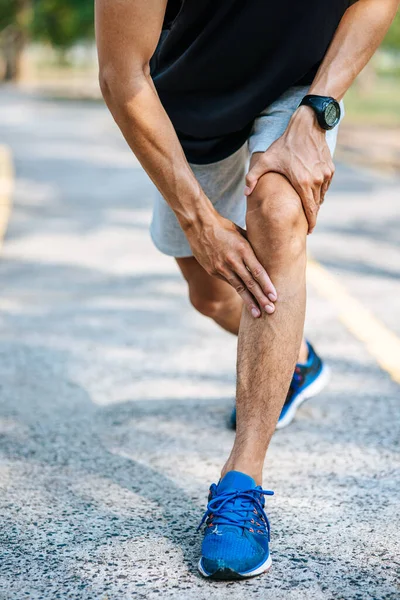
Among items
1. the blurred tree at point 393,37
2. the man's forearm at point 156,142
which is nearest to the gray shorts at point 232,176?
the man's forearm at point 156,142

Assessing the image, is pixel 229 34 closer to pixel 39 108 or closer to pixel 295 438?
pixel 295 438

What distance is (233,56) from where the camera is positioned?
261cm

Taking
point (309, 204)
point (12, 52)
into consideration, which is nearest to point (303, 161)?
point (309, 204)

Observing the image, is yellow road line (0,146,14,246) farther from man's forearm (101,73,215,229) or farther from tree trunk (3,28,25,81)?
tree trunk (3,28,25,81)

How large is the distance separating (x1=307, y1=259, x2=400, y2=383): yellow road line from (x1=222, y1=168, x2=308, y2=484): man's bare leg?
4.90ft

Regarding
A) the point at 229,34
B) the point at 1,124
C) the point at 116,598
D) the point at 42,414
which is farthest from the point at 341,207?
the point at 1,124

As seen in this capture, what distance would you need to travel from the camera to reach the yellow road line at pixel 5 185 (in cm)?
809

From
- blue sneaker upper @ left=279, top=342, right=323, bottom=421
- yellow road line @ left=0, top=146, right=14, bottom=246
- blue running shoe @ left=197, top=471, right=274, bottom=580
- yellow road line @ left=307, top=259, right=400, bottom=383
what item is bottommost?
yellow road line @ left=0, top=146, right=14, bottom=246

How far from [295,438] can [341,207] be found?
5668 mm

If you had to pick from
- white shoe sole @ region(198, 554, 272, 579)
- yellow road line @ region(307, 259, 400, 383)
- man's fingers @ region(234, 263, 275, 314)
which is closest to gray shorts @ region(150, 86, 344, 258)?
man's fingers @ region(234, 263, 275, 314)

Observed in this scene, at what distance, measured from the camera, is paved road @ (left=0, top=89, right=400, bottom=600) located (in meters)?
2.30

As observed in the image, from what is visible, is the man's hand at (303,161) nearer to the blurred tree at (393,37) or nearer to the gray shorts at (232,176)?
the gray shorts at (232,176)

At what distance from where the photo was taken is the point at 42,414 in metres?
3.53

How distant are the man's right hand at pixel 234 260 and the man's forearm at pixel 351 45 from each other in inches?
18.1
